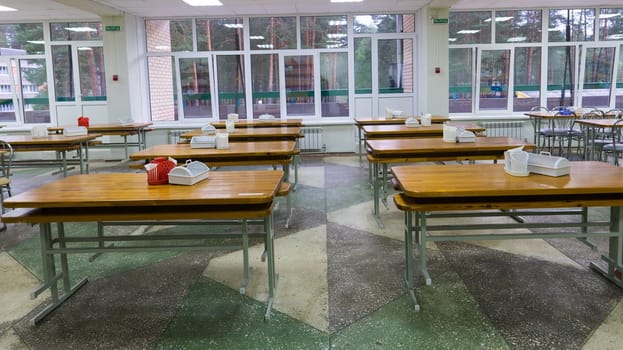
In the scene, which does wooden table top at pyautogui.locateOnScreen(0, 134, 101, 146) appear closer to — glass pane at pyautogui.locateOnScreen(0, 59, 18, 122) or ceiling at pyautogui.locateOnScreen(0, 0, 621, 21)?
ceiling at pyautogui.locateOnScreen(0, 0, 621, 21)

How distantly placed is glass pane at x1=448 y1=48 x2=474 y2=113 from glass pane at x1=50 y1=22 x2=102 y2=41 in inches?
275

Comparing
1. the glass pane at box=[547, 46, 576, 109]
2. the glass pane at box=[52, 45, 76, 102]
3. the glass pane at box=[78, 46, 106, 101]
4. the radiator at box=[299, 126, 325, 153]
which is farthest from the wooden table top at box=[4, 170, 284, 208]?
the glass pane at box=[547, 46, 576, 109]

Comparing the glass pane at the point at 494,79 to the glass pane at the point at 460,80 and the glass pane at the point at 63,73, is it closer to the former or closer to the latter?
the glass pane at the point at 460,80

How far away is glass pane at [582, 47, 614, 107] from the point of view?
9.17m

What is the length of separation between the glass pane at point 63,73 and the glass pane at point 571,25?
9.52m

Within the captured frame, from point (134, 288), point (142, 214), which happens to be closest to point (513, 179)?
point (142, 214)

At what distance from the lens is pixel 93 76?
9.30 meters

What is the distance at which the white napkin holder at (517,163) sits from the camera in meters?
2.73

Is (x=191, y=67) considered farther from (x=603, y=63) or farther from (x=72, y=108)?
(x=603, y=63)

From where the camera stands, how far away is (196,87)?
30.9 feet

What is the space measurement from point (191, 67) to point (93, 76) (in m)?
1.96

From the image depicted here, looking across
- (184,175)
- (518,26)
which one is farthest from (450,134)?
(518,26)

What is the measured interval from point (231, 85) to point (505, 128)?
18.0 ft

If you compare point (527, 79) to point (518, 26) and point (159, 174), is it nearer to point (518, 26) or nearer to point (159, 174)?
point (518, 26)
